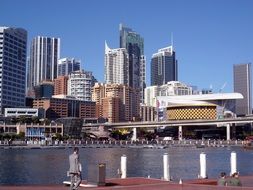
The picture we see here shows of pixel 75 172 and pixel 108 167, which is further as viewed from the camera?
pixel 108 167

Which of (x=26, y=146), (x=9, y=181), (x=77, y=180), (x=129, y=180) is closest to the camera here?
(x=77, y=180)

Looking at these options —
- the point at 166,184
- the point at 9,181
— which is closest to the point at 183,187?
the point at 166,184

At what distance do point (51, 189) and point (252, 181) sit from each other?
14.5 m

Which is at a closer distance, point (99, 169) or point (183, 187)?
point (183, 187)

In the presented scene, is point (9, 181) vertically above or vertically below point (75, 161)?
below

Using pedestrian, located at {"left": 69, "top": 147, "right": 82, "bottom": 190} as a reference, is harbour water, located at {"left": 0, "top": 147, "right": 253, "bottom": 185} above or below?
below

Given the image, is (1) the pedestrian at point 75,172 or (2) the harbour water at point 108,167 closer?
(1) the pedestrian at point 75,172

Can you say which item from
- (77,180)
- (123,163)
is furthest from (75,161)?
(123,163)

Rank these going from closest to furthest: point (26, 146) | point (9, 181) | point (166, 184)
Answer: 1. point (166, 184)
2. point (9, 181)
3. point (26, 146)

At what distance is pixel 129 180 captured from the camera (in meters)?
33.8

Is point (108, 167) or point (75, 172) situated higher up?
point (75, 172)

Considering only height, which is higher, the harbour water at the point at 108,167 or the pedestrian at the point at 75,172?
the pedestrian at the point at 75,172

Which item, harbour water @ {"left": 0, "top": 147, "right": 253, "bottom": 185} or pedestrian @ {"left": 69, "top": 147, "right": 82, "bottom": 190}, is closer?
pedestrian @ {"left": 69, "top": 147, "right": 82, "bottom": 190}

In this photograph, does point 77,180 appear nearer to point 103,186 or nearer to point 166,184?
point 103,186
